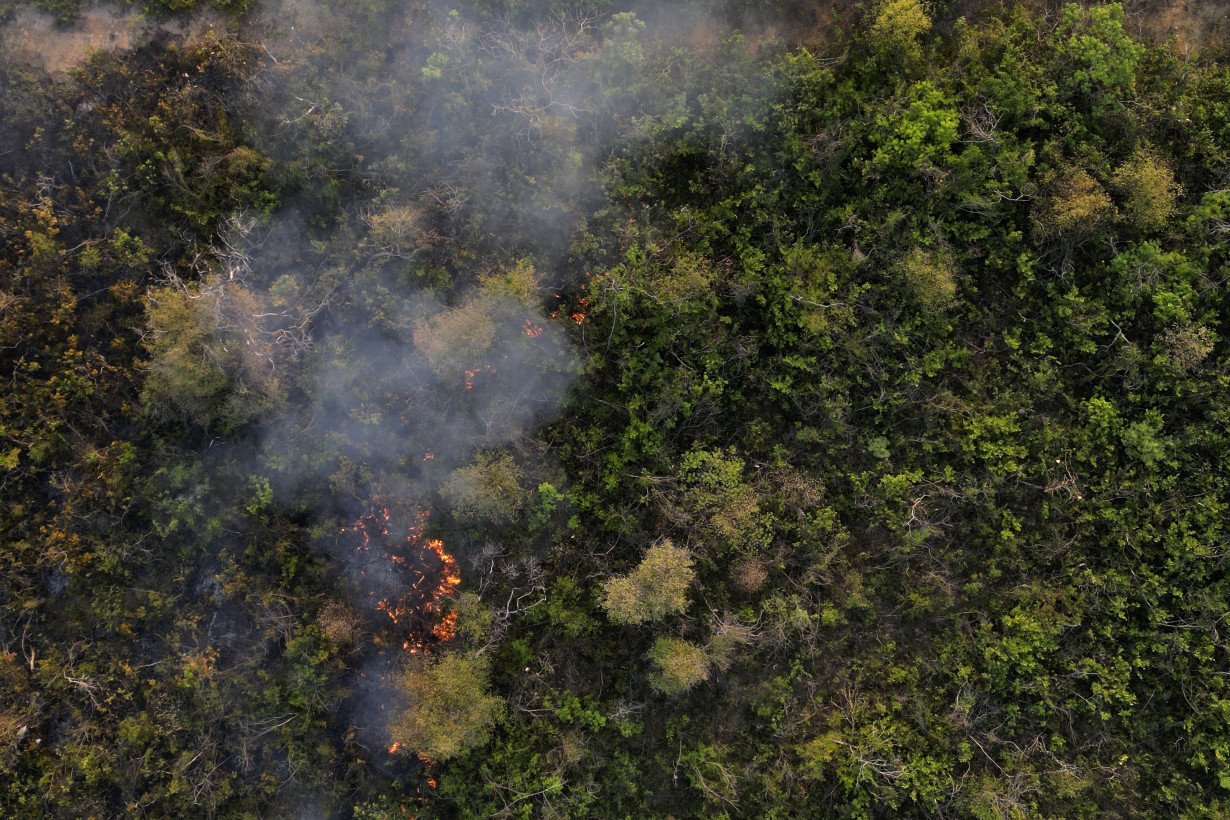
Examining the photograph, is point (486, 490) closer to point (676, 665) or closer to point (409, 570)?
point (409, 570)

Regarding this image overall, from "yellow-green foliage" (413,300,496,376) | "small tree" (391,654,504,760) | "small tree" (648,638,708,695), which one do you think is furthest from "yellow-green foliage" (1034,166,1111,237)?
"small tree" (391,654,504,760)

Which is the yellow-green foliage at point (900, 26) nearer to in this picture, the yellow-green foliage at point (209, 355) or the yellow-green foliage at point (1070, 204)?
the yellow-green foliage at point (1070, 204)

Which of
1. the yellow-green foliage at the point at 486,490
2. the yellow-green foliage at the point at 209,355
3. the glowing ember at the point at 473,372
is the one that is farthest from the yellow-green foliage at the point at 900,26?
the yellow-green foliage at the point at 209,355

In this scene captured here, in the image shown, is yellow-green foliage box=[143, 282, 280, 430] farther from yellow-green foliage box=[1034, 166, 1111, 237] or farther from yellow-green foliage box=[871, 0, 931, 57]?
yellow-green foliage box=[1034, 166, 1111, 237]

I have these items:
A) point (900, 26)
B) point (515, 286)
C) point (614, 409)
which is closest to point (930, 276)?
point (900, 26)

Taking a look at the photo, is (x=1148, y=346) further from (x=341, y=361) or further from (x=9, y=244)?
(x=9, y=244)
